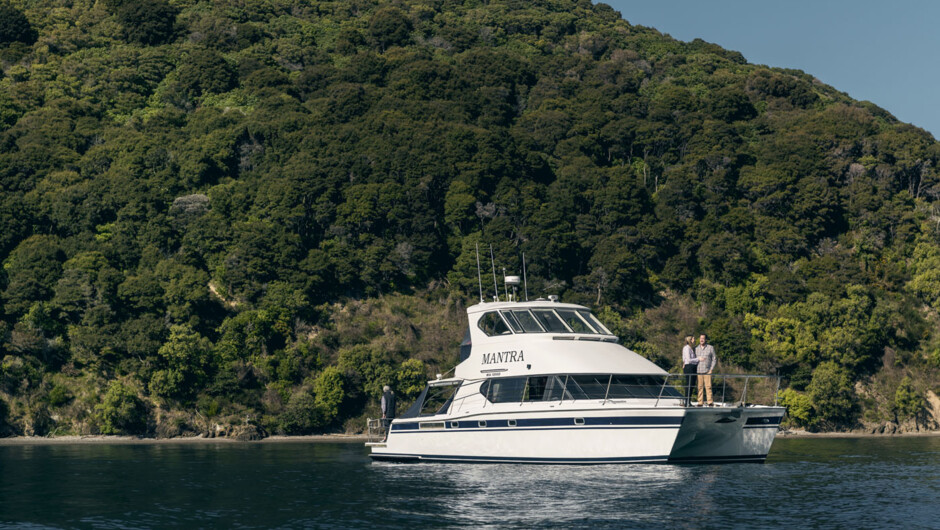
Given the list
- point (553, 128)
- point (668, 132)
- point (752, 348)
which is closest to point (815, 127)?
point (668, 132)

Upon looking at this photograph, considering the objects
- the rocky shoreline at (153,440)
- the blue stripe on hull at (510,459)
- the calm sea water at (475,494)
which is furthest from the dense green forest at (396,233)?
the calm sea water at (475,494)

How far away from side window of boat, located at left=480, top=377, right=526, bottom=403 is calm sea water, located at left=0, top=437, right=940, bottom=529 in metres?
2.44

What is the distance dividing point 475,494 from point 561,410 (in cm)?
532

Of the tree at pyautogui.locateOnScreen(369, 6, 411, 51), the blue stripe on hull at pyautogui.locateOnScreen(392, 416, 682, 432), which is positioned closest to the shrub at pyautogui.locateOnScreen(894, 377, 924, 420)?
the blue stripe on hull at pyautogui.locateOnScreen(392, 416, 682, 432)

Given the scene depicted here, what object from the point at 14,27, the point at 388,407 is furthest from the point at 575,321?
the point at 14,27

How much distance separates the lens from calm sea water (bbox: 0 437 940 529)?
2273cm

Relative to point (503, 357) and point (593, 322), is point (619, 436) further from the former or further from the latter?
point (593, 322)

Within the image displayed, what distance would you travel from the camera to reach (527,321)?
35000 millimetres

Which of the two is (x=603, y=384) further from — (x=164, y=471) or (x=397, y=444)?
(x=164, y=471)

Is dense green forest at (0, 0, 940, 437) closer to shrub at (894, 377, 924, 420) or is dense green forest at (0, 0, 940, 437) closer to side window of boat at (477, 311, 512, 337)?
shrub at (894, 377, 924, 420)

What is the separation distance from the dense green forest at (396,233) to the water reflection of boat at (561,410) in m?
25.4

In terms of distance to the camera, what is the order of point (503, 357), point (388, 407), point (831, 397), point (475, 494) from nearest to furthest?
point (475, 494) → point (503, 357) → point (388, 407) → point (831, 397)

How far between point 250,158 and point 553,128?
96.4 feet

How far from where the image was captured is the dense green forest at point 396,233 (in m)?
61.4
